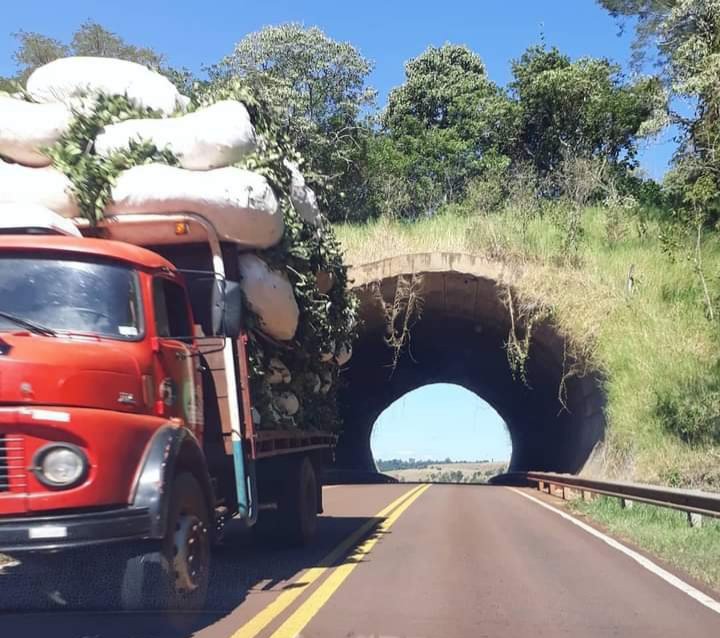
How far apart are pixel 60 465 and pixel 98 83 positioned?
421cm

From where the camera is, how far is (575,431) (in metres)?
26.9

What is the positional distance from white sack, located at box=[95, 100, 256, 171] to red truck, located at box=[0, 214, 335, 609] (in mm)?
635

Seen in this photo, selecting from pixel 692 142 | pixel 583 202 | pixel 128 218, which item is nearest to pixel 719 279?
pixel 692 142

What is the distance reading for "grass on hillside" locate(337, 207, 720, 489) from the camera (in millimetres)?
19109

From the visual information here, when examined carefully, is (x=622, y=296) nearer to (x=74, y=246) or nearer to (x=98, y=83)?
(x=98, y=83)

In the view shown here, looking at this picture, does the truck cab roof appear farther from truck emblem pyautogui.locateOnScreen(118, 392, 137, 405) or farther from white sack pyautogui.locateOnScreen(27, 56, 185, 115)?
white sack pyautogui.locateOnScreen(27, 56, 185, 115)

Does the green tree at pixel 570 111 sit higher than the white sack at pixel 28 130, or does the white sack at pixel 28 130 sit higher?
the green tree at pixel 570 111

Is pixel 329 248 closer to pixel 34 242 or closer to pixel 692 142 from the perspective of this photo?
pixel 34 242

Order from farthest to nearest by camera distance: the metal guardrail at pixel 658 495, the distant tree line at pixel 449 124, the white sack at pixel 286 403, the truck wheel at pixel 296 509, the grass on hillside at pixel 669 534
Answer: the distant tree line at pixel 449 124 → the metal guardrail at pixel 658 495 → the truck wheel at pixel 296 509 → the white sack at pixel 286 403 → the grass on hillside at pixel 669 534

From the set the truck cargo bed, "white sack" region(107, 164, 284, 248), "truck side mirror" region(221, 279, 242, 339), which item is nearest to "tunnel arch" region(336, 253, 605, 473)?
the truck cargo bed

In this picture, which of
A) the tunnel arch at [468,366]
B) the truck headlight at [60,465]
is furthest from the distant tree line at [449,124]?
the truck headlight at [60,465]

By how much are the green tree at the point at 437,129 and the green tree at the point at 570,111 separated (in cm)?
129

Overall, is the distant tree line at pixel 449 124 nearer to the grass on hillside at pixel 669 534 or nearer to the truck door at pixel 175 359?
the grass on hillside at pixel 669 534

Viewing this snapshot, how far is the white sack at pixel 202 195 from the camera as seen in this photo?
297 inches
